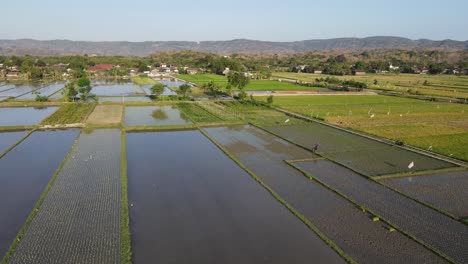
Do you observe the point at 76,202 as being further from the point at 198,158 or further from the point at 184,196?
the point at 198,158

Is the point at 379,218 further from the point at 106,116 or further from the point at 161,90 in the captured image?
the point at 161,90

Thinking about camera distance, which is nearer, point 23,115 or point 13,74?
point 23,115

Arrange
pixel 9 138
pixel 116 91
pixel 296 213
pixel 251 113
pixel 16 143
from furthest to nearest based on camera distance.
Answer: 1. pixel 116 91
2. pixel 251 113
3. pixel 9 138
4. pixel 16 143
5. pixel 296 213

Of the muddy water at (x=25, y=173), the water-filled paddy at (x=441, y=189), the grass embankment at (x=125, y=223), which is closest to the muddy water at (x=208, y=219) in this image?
the grass embankment at (x=125, y=223)

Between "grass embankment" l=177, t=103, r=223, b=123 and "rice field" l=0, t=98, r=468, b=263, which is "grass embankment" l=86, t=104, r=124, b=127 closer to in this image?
"rice field" l=0, t=98, r=468, b=263

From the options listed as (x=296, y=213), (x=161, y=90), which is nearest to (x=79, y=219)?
(x=296, y=213)

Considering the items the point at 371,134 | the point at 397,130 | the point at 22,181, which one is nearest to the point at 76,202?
the point at 22,181
